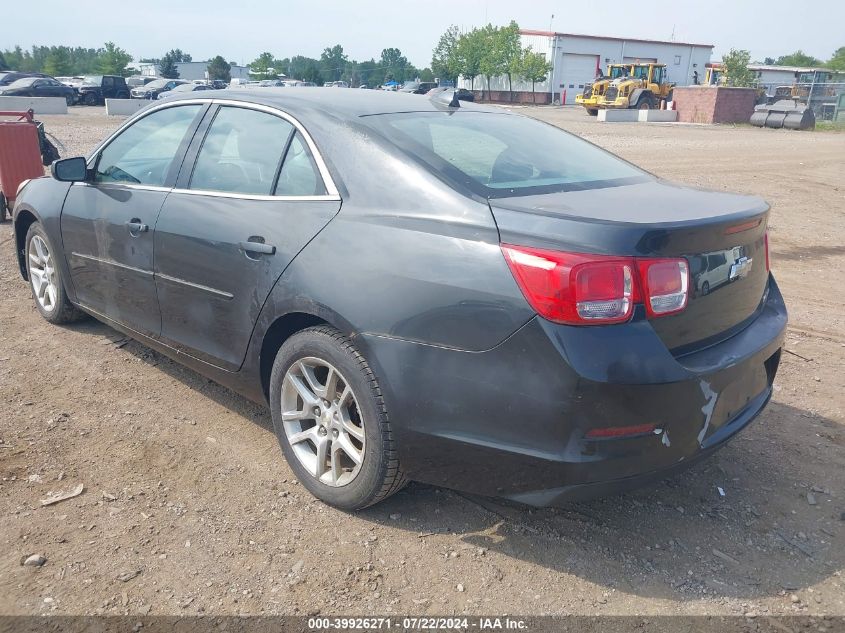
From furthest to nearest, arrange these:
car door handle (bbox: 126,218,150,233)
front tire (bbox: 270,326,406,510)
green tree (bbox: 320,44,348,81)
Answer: green tree (bbox: 320,44,348,81) < car door handle (bbox: 126,218,150,233) < front tire (bbox: 270,326,406,510)

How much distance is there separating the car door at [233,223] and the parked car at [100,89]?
4246cm

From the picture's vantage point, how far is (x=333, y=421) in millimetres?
3064

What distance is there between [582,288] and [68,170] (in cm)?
331

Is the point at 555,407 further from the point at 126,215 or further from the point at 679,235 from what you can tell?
the point at 126,215

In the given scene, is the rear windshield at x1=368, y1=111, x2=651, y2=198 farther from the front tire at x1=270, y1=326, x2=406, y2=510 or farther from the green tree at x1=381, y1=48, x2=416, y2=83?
the green tree at x1=381, y1=48, x2=416, y2=83

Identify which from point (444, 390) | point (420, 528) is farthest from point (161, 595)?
point (444, 390)

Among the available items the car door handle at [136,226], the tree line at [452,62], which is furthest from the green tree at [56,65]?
the car door handle at [136,226]

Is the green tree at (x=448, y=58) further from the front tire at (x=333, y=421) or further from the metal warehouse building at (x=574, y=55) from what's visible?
the front tire at (x=333, y=421)

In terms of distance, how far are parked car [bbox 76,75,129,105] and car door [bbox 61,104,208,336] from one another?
136ft

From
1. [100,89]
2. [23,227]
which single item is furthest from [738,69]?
[23,227]

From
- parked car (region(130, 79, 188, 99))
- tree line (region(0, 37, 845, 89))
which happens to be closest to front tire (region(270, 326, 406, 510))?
parked car (region(130, 79, 188, 99))

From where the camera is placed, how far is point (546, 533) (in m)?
3.00

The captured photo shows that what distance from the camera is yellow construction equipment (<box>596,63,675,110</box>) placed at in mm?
38906

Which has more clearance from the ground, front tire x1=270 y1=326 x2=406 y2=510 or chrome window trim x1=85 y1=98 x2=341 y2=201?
chrome window trim x1=85 y1=98 x2=341 y2=201
